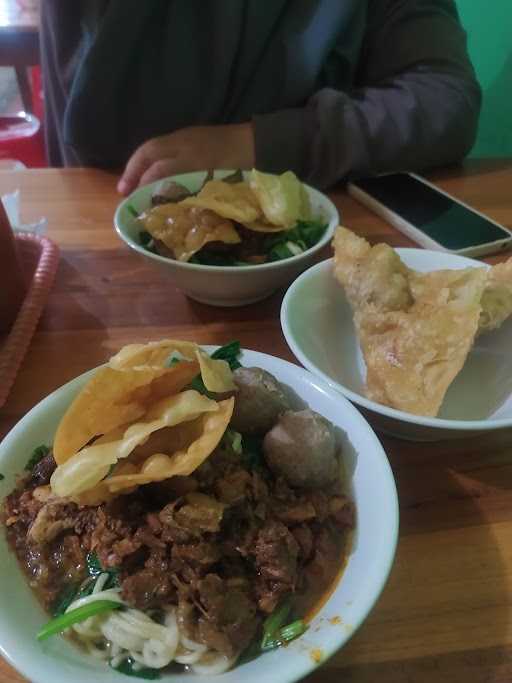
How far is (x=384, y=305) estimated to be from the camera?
0.86 meters

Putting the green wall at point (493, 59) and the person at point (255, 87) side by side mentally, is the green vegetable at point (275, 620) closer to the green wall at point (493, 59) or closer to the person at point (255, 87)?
the person at point (255, 87)

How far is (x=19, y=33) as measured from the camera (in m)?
2.07

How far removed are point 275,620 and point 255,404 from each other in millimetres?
219

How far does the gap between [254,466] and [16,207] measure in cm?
90

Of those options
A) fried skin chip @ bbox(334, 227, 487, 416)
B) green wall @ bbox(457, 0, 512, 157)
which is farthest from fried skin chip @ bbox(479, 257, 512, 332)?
green wall @ bbox(457, 0, 512, 157)

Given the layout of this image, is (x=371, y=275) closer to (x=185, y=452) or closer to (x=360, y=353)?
(x=360, y=353)

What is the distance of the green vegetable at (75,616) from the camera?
514mm

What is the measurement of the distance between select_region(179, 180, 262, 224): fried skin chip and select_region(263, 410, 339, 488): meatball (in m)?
0.53

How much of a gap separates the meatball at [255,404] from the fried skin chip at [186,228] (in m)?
0.41

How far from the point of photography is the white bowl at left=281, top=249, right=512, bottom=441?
30.3 inches

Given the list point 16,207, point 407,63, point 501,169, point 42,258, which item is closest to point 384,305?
point 42,258

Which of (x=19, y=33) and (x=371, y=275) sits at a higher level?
(x=19, y=33)

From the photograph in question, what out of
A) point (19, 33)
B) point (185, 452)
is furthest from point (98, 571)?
point (19, 33)

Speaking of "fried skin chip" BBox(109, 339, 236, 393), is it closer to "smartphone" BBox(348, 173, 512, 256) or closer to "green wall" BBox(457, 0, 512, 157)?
"smartphone" BBox(348, 173, 512, 256)
